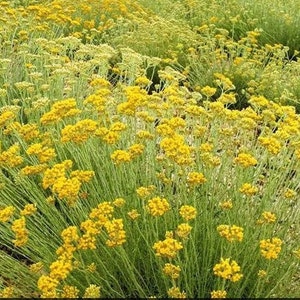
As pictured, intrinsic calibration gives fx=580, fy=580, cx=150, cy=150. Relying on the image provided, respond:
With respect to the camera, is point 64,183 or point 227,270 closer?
point 227,270

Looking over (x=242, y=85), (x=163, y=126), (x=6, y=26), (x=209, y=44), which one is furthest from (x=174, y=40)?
(x=163, y=126)

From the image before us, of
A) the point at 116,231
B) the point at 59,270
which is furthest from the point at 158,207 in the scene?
the point at 59,270

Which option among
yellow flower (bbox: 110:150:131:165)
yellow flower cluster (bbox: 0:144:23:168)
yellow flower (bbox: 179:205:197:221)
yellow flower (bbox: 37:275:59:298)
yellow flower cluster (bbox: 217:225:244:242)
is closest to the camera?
yellow flower (bbox: 37:275:59:298)

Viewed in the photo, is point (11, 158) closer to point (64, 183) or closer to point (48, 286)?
point (64, 183)

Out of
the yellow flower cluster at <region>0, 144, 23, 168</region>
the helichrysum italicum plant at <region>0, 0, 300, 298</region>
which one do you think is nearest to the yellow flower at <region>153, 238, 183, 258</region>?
the helichrysum italicum plant at <region>0, 0, 300, 298</region>

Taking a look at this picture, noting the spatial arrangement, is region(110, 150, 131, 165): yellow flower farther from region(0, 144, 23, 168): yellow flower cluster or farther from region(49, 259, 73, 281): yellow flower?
region(49, 259, 73, 281): yellow flower

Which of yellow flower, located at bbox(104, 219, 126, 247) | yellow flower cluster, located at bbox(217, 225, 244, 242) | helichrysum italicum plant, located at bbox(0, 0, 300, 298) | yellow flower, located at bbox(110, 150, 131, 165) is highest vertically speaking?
yellow flower, located at bbox(110, 150, 131, 165)

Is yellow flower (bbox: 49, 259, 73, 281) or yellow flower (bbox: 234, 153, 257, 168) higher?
yellow flower (bbox: 234, 153, 257, 168)

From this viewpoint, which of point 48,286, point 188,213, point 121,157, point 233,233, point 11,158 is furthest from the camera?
point 11,158

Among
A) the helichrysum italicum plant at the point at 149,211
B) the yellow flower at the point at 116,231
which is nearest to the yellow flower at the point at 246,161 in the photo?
the helichrysum italicum plant at the point at 149,211

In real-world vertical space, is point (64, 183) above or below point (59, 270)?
above

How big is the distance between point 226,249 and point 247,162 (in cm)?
39

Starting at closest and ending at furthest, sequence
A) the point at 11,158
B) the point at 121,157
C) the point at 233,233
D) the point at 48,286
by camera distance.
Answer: the point at 48,286
the point at 233,233
the point at 121,157
the point at 11,158

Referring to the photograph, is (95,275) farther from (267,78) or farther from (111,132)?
(267,78)
